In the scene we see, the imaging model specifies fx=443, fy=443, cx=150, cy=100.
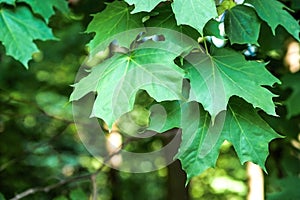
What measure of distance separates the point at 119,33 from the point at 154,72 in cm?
18

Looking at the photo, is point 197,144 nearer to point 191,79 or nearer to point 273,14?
point 191,79

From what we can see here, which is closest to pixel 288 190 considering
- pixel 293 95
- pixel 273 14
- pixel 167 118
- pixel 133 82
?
pixel 293 95

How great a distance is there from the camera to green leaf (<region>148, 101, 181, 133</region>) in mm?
960

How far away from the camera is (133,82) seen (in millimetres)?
901

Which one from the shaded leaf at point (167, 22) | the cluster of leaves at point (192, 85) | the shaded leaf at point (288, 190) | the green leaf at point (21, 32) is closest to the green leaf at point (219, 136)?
the cluster of leaves at point (192, 85)

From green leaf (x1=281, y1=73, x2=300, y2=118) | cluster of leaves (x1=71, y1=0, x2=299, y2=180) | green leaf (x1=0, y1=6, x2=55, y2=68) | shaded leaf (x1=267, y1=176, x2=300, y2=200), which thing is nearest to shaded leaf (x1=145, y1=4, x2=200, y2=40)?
cluster of leaves (x1=71, y1=0, x2=299, y2=180)

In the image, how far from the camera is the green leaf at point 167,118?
0.96 m

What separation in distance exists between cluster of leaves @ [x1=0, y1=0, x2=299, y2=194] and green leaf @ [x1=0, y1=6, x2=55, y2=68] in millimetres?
281

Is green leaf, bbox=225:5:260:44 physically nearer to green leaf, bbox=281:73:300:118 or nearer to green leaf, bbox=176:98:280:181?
green leaf, bbox=176:98:280:181

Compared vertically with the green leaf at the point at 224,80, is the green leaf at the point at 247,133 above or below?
below

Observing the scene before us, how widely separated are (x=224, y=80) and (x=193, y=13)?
18cm

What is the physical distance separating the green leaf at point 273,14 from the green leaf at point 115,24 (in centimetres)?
29

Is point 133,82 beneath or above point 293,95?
above

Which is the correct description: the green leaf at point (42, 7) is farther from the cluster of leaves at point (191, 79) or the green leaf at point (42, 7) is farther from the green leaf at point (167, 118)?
the green leaf at point (167, 118)
